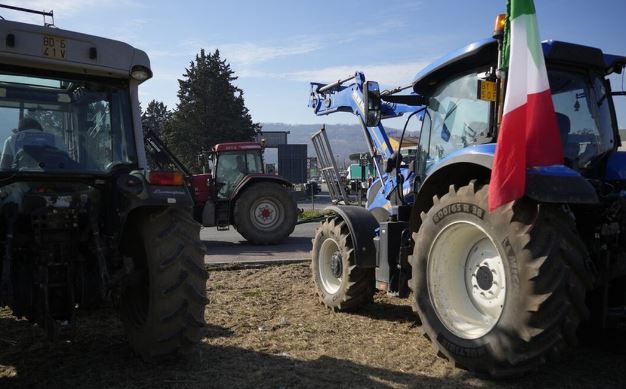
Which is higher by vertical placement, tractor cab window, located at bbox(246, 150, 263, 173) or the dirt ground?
tractor cab window, located at bbox(246, 150, 263, 173)

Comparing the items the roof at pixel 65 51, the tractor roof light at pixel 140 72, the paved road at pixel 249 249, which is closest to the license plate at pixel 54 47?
the roof at pixel 65 51

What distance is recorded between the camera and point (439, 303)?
445cm

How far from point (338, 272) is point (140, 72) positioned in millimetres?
3145

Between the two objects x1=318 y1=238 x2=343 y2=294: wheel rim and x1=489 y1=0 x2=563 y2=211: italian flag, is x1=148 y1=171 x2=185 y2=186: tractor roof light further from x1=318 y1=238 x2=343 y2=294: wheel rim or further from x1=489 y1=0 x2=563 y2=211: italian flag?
x1=318 y1=238 x2=343 y2=294: wheel rim

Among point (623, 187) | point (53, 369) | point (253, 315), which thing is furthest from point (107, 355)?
point (623, 187)

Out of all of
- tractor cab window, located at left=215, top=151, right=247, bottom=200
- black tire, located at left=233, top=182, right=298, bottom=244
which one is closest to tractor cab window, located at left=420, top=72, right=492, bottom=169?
black tire, located at left=233, top=182, right=298, bottom=244

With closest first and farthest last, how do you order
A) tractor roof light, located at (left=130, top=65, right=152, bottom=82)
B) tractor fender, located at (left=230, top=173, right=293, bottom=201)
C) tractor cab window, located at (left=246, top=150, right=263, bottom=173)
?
tractor roof light, located at (left=130, top=65, right=152, bottom=82) → tractor fender, located at (left=230, top=173, right=293, bottom=201) → tractor cab window, located at (left=246, top=150, right=263, bottom=173)

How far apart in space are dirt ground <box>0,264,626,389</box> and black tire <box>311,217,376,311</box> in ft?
0.62

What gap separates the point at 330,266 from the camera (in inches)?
263

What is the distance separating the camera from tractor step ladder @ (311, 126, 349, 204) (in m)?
8.94

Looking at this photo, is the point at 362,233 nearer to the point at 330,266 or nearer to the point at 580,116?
the point at 330,266

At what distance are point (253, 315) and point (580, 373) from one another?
3223 millimetres

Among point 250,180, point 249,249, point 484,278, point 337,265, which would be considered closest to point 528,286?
point 484,278

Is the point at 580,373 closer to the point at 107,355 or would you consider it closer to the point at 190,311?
the point at 190,311
